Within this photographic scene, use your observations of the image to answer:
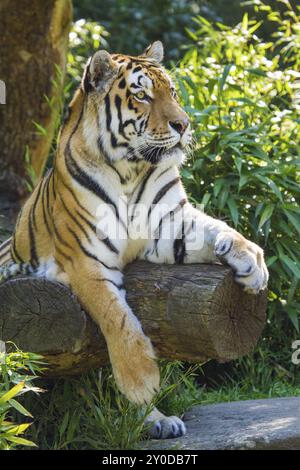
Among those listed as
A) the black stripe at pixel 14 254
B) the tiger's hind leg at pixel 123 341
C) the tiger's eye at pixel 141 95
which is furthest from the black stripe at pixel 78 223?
the tiger's eye at pixel 141 95

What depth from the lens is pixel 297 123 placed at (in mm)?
5852

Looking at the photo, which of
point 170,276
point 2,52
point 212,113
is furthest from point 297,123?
point 170,276

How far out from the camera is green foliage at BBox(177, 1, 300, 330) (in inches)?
212

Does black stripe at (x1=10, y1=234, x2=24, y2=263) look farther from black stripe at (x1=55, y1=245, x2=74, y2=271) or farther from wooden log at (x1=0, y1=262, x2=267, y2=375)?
wooden log at (x1=0, y1=262, x2=267, y2=375)

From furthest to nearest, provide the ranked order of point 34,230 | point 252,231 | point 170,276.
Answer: point 252,231 → point 34,230 → point 170,276

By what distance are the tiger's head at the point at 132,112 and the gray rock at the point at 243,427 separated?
1.15 meters

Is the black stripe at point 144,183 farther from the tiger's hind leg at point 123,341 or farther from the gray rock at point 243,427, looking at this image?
the gray rock at point 243,427

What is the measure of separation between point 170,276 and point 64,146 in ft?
2.70

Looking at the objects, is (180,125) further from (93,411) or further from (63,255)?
(93,411)

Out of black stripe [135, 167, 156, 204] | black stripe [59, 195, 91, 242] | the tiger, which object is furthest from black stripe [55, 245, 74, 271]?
black stripe [135, 167, 156, 204]

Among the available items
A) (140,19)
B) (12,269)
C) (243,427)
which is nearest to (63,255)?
(12,269)

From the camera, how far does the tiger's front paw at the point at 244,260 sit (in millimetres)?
3629

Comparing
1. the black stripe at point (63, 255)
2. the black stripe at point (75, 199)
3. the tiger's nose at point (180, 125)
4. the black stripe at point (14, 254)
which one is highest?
the tiger's nose at point (180, 125)
